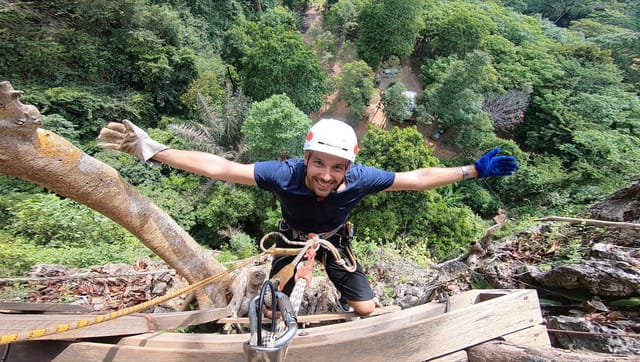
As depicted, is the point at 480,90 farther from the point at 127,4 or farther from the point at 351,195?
the point at 351,195

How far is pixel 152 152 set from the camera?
7.54 ft

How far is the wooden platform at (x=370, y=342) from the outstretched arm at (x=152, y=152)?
1069mm

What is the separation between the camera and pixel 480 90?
21984mm

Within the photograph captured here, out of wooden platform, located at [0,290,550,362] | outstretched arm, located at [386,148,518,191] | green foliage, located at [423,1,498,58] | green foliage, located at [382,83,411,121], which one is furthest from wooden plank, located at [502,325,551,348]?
green foliage, located at [423,1,498,58]

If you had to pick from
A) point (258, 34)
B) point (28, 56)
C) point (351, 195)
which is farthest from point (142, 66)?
point (351, 195)

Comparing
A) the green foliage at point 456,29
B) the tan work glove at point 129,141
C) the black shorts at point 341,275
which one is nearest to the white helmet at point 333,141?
the black shorts at point 341,275

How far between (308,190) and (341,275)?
90 cm

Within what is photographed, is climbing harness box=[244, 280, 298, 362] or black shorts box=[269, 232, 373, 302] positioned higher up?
climbing harness box=[244, 280, 298, 362]

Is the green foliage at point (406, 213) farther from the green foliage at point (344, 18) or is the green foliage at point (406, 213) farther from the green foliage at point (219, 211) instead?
the green foliage at point (344, 18)

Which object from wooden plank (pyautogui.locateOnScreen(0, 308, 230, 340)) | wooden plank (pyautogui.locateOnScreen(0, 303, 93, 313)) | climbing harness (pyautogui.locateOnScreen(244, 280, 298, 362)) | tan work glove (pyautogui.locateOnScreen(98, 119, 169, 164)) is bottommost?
wooden plank (pyautogui.locateOnScreen(0, 303, 93, 313))

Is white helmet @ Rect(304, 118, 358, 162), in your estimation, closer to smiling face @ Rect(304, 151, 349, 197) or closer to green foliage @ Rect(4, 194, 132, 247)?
smiling face @ Rect(304, 151, 349, 197)

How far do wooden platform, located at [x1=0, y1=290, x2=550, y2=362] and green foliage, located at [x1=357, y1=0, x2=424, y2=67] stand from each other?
82.2 feet

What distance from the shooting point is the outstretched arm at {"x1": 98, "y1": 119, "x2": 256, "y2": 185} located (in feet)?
7.57

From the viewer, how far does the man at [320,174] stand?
7.66ft
